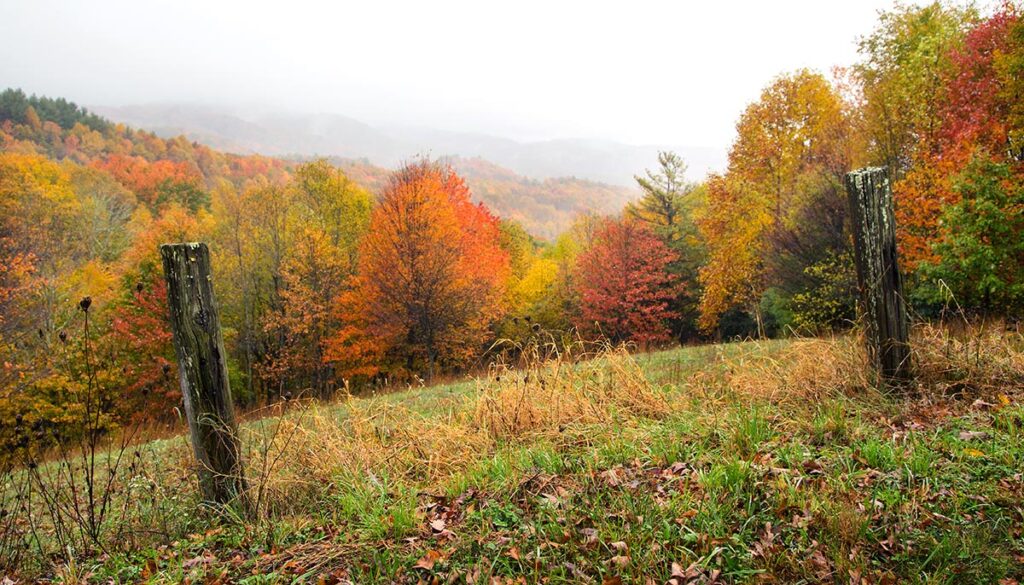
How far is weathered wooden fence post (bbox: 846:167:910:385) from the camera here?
4816mm

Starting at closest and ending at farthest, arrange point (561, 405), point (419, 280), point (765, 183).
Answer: point (561, 405) < point (419, 280) < point (765, 183)

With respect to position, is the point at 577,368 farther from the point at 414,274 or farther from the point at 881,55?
the point at 881,55

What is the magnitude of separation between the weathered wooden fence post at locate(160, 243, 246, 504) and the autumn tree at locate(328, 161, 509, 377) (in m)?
14.9

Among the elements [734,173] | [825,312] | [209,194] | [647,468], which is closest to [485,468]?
[647,468]

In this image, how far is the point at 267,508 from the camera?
4.18 m

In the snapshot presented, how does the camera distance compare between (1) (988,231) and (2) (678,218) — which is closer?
(1) (988,231)

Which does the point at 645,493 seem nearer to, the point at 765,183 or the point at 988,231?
the point at 988,231

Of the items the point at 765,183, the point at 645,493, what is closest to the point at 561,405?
the point at 645,493

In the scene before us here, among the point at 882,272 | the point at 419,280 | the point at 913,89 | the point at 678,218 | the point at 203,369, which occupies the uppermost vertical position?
the point at 913,89

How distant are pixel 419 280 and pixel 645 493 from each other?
16357 mm

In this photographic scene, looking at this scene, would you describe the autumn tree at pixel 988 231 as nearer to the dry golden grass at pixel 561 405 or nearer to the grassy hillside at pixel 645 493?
the dry golden grass at pixel 561 405

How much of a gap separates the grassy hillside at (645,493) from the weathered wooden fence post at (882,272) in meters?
0.28

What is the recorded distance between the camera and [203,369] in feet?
13.0

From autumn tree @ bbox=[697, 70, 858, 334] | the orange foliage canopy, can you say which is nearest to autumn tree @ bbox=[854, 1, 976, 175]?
autumn tree @ bbox=[697, 70, 858, 334]
